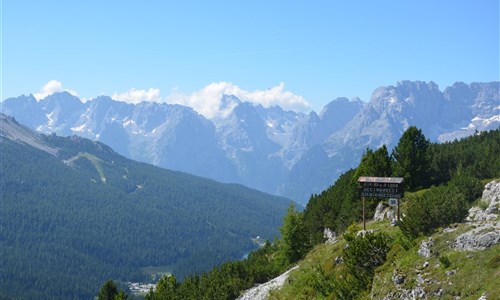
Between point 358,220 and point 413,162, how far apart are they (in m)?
13.5

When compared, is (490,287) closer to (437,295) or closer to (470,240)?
(437,295)

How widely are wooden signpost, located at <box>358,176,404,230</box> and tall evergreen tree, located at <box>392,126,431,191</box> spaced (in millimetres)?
18565

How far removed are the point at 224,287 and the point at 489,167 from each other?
147 feet

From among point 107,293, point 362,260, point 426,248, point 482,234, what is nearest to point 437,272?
point 426,248

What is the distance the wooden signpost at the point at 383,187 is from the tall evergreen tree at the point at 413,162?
18.6 m

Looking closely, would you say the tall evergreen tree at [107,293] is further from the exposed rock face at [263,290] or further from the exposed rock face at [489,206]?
the exposed rock face at [489,206]

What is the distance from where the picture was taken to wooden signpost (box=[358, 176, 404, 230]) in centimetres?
5756

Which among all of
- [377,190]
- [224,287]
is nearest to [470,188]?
[377,190]

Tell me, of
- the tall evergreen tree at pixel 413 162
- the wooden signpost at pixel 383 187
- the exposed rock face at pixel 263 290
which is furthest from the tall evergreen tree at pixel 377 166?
the exposed rock face at pixel 263 290

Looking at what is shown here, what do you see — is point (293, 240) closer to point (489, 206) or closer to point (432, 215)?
point (432, 215)

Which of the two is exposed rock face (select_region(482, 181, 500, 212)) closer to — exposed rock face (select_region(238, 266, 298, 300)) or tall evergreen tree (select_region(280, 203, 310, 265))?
exposed rock face (select_region(238, 266, 298, 300))

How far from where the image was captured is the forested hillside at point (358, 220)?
46.2m

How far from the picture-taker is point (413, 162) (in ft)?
255

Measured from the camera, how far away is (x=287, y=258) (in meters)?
77.4
